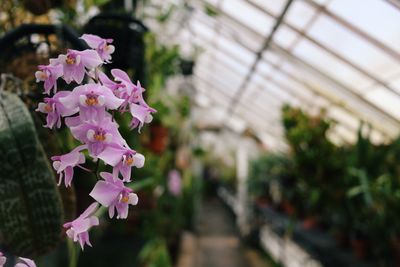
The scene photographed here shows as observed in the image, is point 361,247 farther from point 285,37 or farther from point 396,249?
point 285,37

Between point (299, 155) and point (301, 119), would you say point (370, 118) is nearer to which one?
point (301, 119)

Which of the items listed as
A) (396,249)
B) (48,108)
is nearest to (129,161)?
(48,108)

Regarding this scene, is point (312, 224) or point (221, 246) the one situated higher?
point (312, 224)

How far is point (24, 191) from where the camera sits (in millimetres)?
638

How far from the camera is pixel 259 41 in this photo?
14.6ft

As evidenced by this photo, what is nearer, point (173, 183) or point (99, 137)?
point (99, 137)

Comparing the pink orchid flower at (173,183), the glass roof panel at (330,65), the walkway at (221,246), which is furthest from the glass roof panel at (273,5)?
the walkway at (221,246)

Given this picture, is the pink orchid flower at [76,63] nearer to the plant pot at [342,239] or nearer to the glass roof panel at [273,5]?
the plant pot at [342,239]

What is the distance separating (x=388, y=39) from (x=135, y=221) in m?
2.18

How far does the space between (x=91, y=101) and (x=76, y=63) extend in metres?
0.07

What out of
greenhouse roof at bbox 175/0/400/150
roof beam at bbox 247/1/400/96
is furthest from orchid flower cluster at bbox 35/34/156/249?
roof beam at bbox 247/1/400/96

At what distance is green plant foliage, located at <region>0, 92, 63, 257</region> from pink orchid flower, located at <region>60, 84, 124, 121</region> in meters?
0.22

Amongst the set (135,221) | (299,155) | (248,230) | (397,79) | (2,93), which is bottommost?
(248,230)

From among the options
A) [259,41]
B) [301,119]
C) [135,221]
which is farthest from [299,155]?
[259,41]
